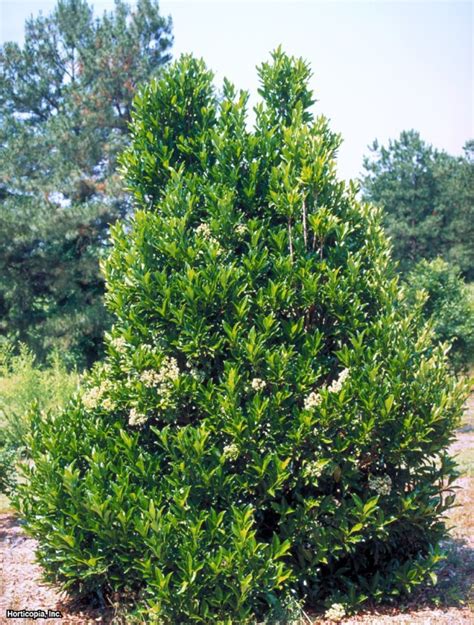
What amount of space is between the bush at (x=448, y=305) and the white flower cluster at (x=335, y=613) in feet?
48.5

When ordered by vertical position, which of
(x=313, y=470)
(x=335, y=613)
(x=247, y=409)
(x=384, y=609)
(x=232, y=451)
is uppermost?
(x=247, y=409)

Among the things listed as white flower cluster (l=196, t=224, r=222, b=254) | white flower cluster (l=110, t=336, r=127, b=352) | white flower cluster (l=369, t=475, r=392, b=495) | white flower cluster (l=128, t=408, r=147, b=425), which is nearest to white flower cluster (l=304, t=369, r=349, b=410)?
white flower cluster (l=369, t=475, r=392, b=495)

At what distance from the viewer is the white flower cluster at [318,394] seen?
444 cm

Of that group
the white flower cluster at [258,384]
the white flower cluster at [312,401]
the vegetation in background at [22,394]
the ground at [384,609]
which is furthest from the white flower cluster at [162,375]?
the vegetation in background at [22,394]

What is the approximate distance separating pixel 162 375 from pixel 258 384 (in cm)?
71

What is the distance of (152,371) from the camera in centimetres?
456

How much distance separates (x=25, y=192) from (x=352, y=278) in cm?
1946

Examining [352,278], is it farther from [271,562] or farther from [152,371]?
[271,562]

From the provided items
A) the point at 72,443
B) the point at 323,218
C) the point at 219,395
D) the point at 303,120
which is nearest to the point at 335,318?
the point at 323,218

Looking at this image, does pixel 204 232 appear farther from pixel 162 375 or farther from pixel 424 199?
pixel 424 199

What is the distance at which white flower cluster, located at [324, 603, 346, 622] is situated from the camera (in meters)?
4.53

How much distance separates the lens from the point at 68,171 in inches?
845

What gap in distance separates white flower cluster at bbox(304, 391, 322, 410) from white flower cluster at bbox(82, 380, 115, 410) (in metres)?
1.51

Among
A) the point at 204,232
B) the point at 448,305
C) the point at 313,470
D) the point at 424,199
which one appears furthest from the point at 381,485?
the point at 424,199
